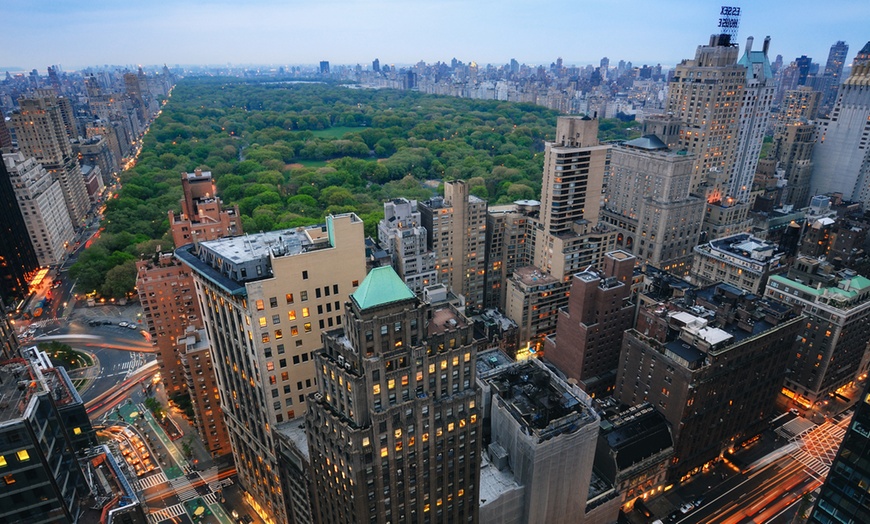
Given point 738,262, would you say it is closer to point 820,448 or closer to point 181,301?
point 820,448

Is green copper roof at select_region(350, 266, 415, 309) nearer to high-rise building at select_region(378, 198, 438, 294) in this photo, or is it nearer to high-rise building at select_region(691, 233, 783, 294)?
high-rise building at select_region(378, 198, 438, 294)

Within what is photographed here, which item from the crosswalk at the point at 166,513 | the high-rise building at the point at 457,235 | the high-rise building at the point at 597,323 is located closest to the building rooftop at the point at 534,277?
the high-rise building at the point at 597,323

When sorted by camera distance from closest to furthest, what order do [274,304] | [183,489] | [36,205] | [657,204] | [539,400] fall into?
1. [274,304]
2. [539,400]
3. [183,489]
4. [657,204]
5. [36,205]

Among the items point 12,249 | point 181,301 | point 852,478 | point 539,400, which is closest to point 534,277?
point 539,400

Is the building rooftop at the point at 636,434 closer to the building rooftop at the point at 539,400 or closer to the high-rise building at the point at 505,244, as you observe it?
the building rooftop at the point at 539,400

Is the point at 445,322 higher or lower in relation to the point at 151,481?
higher

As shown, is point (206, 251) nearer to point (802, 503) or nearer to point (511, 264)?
point (511, 264)

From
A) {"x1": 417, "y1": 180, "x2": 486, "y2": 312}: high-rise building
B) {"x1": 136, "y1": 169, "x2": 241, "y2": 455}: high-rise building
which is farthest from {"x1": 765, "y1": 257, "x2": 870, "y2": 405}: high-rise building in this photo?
{"x1": 136, "y1": 169, "x2": 241, "y2": 455}: high-rise building
